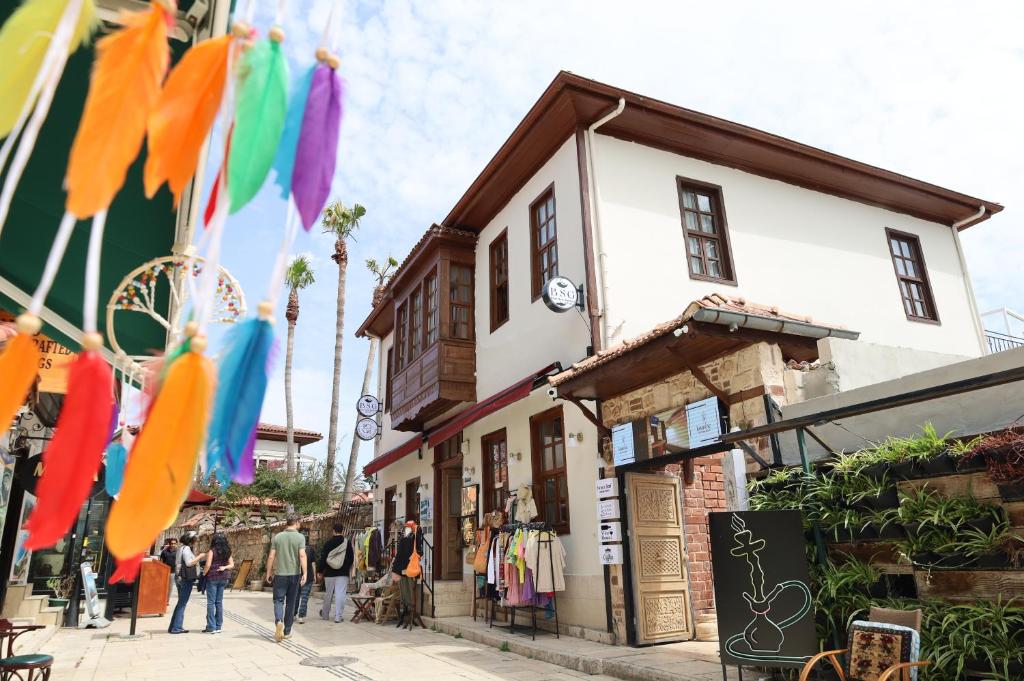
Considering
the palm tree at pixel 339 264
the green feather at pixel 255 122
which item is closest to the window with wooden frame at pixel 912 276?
the green feather at pixel 255 122

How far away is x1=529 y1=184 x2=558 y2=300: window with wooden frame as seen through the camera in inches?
428

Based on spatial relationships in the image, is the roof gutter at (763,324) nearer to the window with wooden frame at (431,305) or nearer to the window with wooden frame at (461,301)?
the window with wooden frame at (461,301)

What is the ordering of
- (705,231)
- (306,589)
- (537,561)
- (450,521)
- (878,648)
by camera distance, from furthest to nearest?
(450,521)
(306,589)
(705,231)
(537,561)
(878,648)

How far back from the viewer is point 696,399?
25.4 feet

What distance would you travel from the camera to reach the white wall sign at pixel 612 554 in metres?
8.28

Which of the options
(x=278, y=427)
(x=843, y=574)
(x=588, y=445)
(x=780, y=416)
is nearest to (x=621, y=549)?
(x=588, y=445)

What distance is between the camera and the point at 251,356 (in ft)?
4.12

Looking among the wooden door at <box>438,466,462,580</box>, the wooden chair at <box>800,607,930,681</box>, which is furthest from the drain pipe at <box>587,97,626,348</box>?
the wooden door at <box>438,466,462,580</box>

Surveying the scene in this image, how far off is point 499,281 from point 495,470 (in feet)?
11.5

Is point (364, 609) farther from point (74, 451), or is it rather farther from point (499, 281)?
point (74, 451)

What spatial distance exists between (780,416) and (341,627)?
8324mm

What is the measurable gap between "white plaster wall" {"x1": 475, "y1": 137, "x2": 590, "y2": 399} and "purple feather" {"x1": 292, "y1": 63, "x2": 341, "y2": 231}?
8203 mm

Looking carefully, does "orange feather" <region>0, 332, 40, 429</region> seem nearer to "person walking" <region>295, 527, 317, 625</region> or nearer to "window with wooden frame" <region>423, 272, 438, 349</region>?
"person walking" <region>295, 527, 317, 625</region>

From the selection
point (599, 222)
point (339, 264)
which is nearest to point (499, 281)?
point (599, 222)
